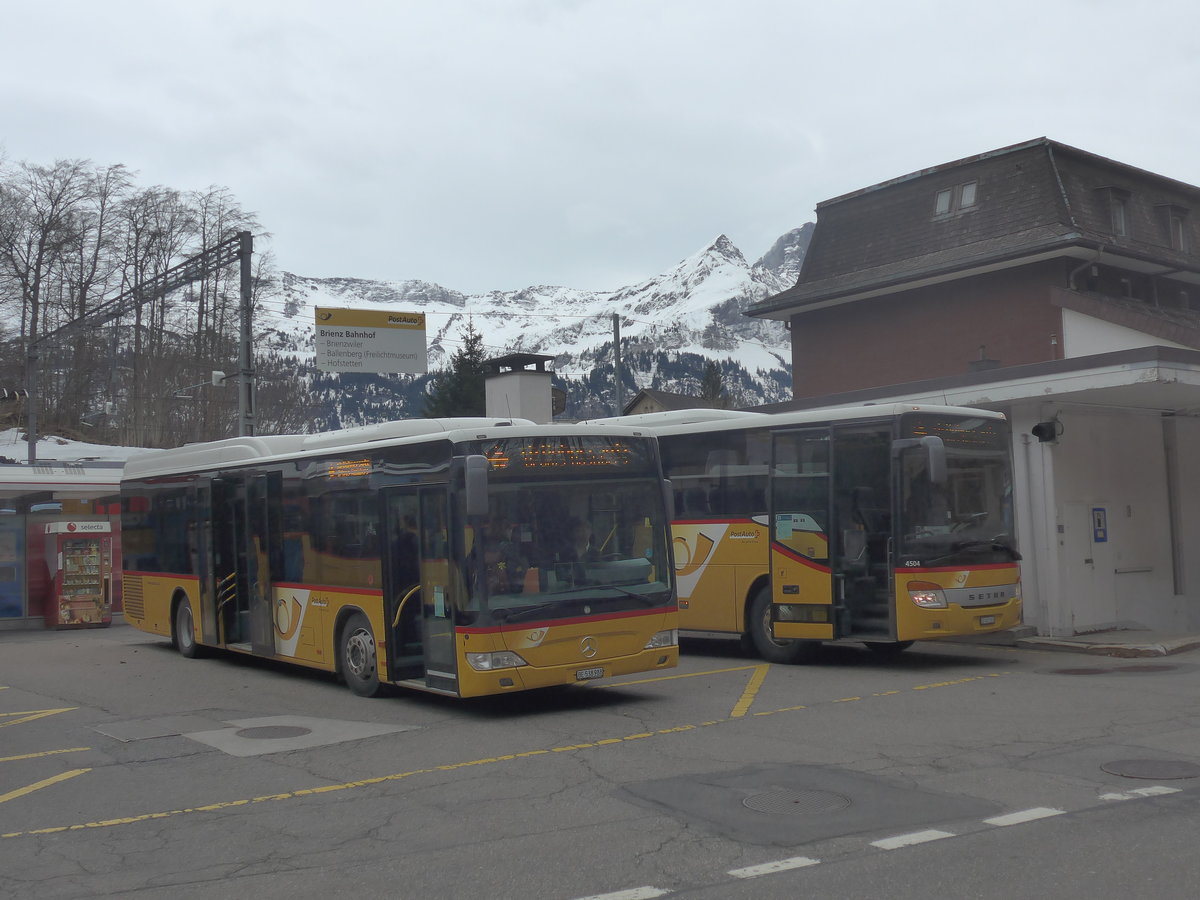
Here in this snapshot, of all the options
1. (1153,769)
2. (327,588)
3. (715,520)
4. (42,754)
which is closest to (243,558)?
(327,588)

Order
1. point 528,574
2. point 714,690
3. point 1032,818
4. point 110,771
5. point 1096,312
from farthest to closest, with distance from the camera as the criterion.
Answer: point 1096,312
point 714,690
point 528,574
point 110,771
point 1032,818

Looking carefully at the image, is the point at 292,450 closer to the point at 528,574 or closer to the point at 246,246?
the point at 528,574

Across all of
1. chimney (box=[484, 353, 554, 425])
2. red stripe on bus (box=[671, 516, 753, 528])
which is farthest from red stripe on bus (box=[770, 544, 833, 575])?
chimney (box=[484, 353, 554, 425])

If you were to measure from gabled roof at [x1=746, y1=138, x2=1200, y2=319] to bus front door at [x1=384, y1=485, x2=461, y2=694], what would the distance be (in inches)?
841

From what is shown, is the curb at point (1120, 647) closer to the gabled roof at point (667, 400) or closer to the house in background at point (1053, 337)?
the house in background at point (1053, 337)

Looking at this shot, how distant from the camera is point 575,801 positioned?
307 inches

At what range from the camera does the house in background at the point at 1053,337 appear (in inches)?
698

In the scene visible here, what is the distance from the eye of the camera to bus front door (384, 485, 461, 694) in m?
11.1

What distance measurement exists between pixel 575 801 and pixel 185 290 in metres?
39.9

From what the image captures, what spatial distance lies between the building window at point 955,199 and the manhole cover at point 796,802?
90.3 ft

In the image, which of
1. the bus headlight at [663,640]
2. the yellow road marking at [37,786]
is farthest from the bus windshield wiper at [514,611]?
the yellow road marking at [37,786]

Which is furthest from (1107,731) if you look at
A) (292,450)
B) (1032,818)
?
(292,450)

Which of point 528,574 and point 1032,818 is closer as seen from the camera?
point 1032,818

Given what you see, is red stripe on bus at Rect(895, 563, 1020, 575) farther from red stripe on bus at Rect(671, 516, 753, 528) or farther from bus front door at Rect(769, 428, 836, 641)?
red stripe on bus at Rect(671, 516, 753, 528)
